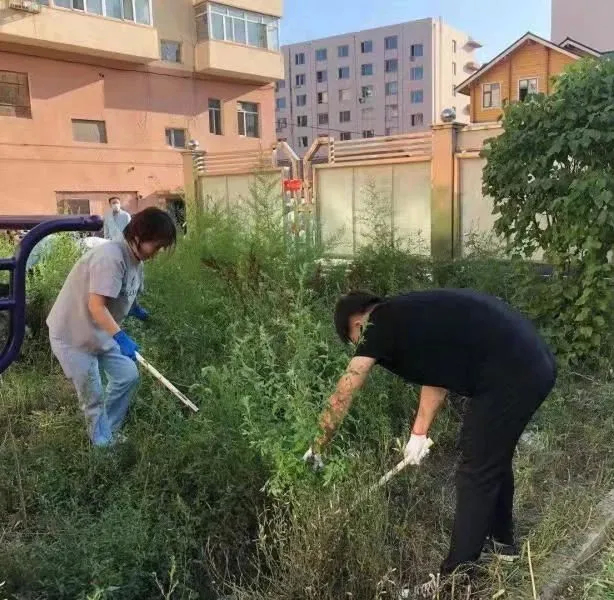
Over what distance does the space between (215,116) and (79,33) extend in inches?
226

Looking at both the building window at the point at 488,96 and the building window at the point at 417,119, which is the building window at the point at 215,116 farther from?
the building window at the point at 417,119

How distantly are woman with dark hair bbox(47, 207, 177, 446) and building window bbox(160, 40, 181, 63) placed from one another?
1927 cm

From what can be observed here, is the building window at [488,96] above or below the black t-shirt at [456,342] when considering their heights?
above

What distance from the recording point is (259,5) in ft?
74.0

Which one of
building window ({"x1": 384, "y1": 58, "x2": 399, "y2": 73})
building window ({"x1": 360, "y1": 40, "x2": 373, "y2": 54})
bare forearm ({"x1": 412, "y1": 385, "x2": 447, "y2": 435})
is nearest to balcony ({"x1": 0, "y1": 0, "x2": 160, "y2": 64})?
bare forearm ({"x1": 412, "y1": 385, "x2": 447, "y2": 435})

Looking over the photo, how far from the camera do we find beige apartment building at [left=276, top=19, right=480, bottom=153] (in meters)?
55.2

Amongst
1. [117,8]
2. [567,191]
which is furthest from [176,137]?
[567,191]

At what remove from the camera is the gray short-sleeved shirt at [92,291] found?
3129mm

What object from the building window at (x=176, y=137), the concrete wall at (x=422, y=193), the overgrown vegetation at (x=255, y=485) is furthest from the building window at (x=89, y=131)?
the overgrown vegetation at (x=255, y=485)

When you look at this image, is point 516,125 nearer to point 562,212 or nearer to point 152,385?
point 562,212

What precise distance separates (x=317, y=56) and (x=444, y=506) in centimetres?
6347

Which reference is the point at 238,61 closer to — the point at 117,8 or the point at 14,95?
the point at 117,8

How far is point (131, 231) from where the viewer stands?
3.15 meters

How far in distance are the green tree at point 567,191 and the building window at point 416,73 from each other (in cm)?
5483
